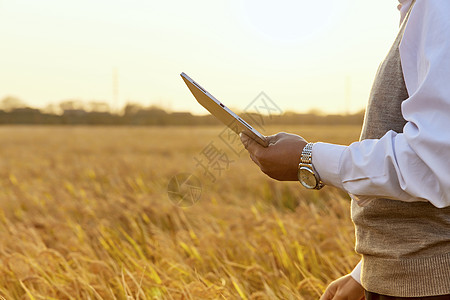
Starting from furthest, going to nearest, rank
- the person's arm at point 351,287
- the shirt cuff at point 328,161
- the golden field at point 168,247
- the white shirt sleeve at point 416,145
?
1. the golden field at point 168,247
2. the person's arm at point 351,287
3. the shirt cuff at point 328,161
4. the white shirt sleeve at point 416,145

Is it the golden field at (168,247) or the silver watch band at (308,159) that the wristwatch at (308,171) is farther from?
the golden field at (168,247)

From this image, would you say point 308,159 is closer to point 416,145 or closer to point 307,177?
point 307,177

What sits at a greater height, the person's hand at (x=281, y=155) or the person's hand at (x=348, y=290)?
the person's hand at (x=281, y=155)

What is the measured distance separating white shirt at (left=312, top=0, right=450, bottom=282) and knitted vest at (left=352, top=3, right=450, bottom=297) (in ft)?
0.20

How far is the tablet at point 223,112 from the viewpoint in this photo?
91cm

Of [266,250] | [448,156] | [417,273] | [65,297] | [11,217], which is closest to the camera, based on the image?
[448,156]

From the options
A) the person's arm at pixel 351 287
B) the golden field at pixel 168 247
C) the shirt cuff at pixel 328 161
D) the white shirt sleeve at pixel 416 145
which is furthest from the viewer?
the golden field at pixel 168 247

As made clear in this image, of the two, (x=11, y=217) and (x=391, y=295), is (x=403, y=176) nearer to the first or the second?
(x=391, y=295)

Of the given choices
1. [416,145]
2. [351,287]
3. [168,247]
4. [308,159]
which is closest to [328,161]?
[308,159]

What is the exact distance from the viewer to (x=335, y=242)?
238 cm

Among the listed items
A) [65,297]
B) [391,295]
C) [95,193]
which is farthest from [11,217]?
[391,295]

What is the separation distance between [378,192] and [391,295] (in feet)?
0.81

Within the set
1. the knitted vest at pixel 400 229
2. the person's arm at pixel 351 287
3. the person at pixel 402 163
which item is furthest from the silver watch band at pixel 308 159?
the person's arm at pixel 351 287

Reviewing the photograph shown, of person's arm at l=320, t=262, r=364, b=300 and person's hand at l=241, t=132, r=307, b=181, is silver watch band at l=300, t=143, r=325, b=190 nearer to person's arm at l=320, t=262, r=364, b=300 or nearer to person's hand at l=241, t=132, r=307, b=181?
person's hand at l=241, t=132, r=307, b=181
